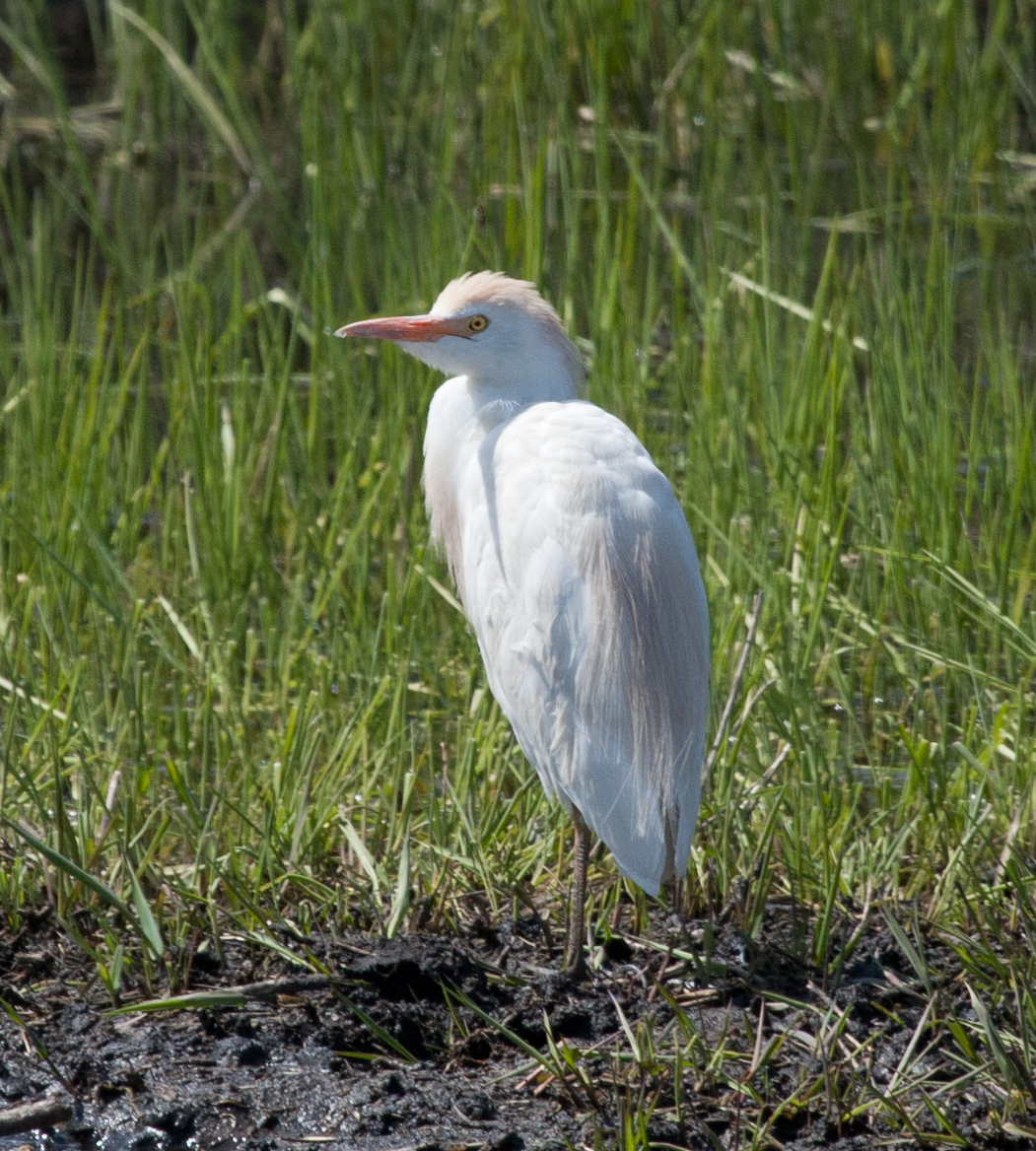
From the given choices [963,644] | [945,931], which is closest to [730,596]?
[963,644]

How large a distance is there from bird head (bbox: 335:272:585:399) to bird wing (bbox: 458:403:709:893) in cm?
16

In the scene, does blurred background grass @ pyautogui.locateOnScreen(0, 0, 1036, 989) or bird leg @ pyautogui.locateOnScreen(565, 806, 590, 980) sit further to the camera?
blurred background grass @ pyautogui.locateOnScreen(0, 0, 1036, 989)

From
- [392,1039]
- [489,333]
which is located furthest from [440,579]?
[392,1039]

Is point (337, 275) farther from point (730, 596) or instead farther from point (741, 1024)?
point (741, 1024)

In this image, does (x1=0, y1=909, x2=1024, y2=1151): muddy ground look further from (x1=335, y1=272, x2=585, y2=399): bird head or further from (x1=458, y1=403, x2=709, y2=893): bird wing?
(x1=335, y1=272, x2=585, y2=399): bird head

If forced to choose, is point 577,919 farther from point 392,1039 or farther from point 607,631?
point 607,631

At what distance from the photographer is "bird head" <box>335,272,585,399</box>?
267 centimetres

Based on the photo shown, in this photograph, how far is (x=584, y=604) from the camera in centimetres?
252

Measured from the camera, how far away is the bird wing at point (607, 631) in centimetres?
249

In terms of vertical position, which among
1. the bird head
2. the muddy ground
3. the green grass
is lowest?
the muddy ground

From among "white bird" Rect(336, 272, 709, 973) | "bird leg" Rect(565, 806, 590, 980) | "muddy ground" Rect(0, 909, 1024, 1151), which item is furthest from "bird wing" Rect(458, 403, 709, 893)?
"muddy ground" Rect(0, 909, 1024, 1151)

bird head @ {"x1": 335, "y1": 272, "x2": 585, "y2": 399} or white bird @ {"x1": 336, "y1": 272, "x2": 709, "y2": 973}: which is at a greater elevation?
bird head @ {"x1": 335, "y1": 272, "x2": 585, "y2": 399}

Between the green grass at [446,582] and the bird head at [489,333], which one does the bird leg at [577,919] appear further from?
the bird head at [489,333]

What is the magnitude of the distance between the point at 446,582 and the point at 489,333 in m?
1.14
